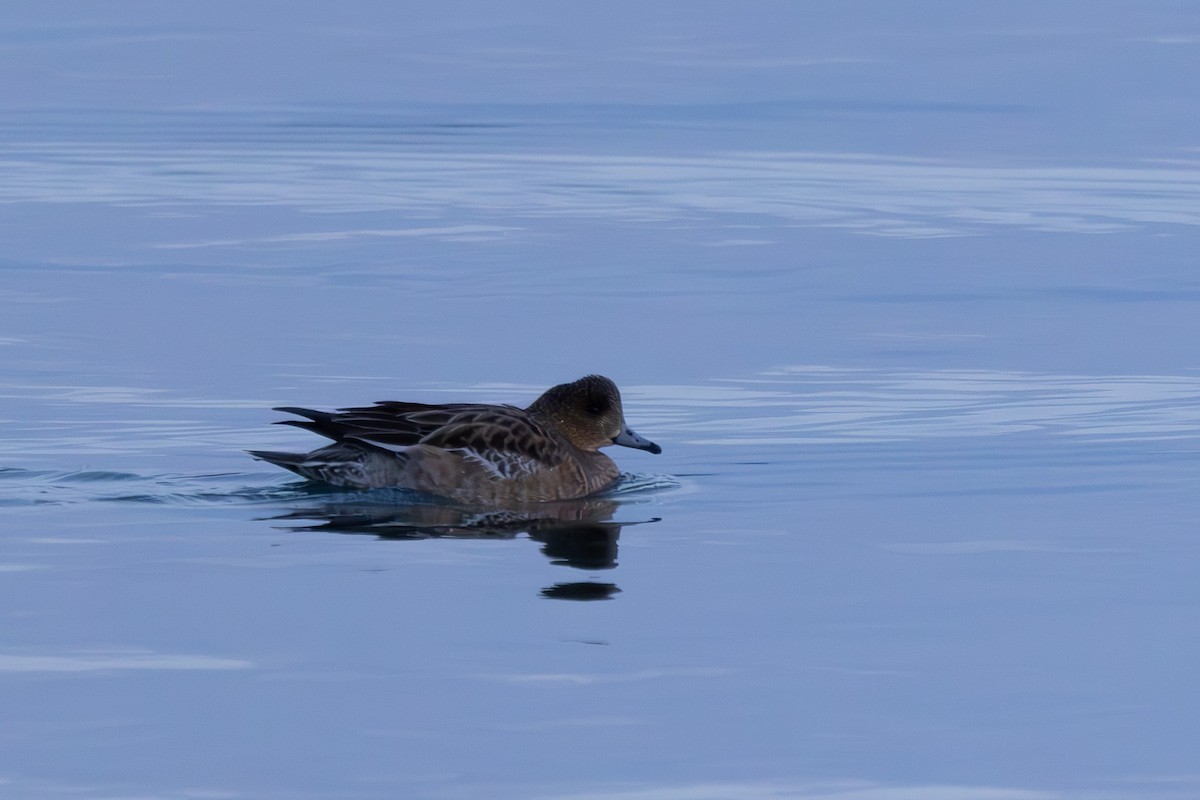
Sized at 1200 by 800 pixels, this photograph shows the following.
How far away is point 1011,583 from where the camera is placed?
390 inches

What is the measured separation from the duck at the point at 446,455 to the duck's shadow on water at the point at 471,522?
0.11m

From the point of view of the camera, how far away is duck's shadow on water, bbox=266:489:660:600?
35.4ft

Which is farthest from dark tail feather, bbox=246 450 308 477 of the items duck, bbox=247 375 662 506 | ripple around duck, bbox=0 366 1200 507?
ripple around duck, bbox=0 366 1200 507

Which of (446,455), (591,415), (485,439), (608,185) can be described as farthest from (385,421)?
(608,185)

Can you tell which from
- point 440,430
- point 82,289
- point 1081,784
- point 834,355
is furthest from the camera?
point 82,289

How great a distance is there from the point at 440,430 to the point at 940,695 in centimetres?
450

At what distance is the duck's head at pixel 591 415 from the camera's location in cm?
1266

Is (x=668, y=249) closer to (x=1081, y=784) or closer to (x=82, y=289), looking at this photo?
(x=82, y=289)

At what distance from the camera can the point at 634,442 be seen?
1250 cm

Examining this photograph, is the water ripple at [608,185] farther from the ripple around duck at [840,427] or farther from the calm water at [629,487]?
the ripple around duck at [840,427]

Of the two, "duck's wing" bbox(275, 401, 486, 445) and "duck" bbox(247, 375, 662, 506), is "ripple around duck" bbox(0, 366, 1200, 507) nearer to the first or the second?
"duck" bbox(247, 375, 662, 506)

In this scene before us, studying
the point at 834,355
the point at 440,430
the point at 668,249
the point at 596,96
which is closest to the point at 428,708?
the point at 440,430

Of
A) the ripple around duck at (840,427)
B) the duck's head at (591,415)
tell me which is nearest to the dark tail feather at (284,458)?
the ripple around duck at (840,427)

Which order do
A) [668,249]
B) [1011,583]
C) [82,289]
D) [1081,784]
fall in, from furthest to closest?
[668,249], [82,289], [1011,583], [1081,784]
